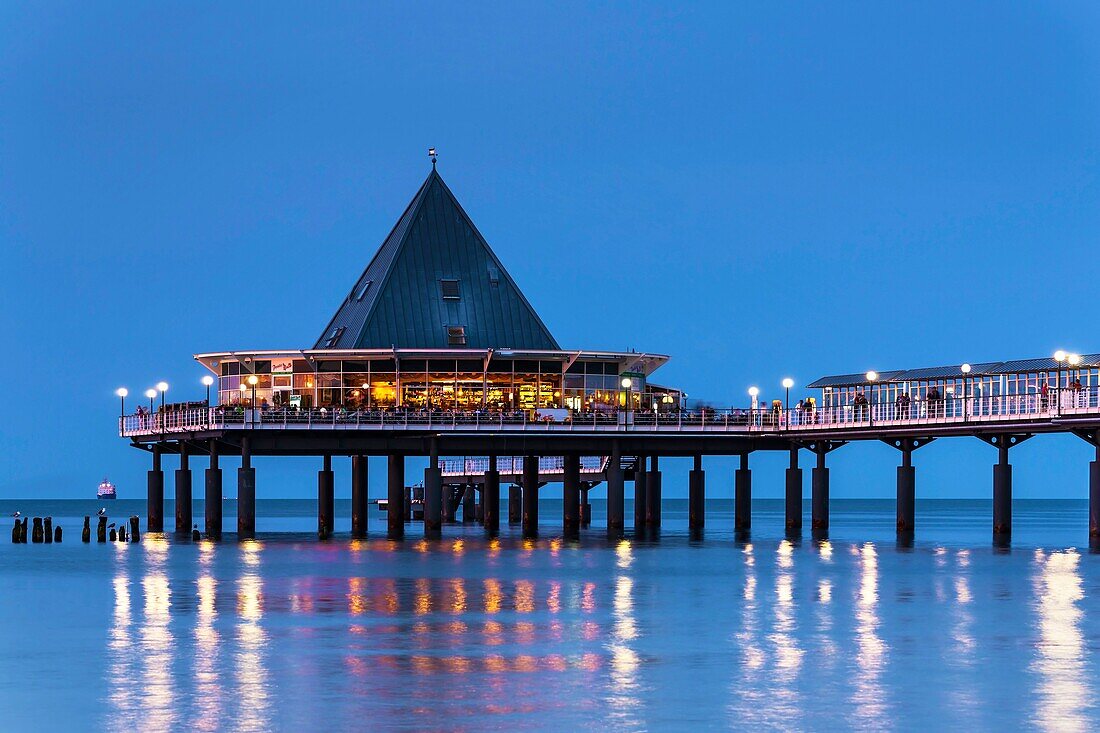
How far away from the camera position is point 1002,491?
311 ft

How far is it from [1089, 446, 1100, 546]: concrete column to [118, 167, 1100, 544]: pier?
7.4 inches

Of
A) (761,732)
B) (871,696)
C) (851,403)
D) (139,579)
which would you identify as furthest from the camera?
(851,403)

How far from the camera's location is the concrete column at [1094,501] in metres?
84.9

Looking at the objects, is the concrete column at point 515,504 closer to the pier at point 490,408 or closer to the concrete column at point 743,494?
the pier at point 490,408

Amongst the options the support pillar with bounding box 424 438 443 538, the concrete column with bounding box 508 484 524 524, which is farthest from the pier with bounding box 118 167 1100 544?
the concrete column with bounding box 508 484 524 524

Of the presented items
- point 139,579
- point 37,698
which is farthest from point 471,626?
point 139,579

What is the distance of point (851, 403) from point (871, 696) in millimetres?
69791

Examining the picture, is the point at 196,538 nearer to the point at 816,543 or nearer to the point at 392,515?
the point at 392,515

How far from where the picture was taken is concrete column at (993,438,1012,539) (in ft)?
305

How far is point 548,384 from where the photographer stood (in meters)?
113

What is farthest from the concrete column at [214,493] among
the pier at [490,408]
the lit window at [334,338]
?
the lit window at [334,338]

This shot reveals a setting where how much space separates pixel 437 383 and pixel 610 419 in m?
11.8

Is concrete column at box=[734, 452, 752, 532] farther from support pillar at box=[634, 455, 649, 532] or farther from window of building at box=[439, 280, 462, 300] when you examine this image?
window of building at box=[439, 280, 462, 300]

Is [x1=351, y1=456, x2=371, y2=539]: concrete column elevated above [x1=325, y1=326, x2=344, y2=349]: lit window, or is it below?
below
